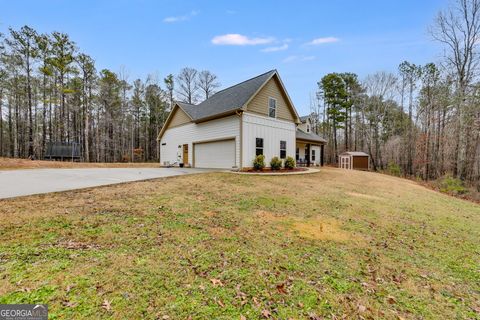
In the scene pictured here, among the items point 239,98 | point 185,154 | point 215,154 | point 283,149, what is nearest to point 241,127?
point 239,98

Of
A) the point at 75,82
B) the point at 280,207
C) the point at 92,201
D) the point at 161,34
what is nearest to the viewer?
the point at 92,201

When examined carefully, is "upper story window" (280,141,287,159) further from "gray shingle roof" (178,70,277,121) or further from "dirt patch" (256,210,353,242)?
"dirt patch" (256,210,353,242)

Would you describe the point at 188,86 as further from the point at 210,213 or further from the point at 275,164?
the point at 210,213

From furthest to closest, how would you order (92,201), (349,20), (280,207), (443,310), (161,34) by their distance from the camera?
(161,34), (349,20), (280,207), (92,201), (443,310)

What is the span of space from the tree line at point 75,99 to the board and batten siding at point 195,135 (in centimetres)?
1174

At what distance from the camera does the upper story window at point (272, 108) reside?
14.9 m

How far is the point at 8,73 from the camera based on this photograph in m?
21.9

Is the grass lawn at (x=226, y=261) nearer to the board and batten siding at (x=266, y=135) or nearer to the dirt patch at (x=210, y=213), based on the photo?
the dirt patch at (x=210, y=213)

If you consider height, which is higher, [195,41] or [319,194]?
[195,41]

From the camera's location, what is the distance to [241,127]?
1305cm

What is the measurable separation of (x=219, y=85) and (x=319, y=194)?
30260 millimetres

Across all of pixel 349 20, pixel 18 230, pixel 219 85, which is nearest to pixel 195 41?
pixel 349 20

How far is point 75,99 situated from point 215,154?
2420 cm

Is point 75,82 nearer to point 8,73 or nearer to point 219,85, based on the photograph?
point 8,73
